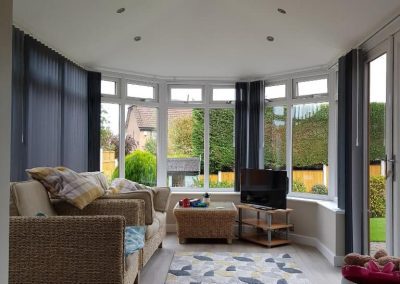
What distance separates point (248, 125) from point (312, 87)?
1092mm

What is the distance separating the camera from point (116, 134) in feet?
18.0

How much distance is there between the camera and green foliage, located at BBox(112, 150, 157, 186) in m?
5.65

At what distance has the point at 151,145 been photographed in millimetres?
5816

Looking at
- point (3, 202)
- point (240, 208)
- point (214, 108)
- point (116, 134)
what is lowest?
point (240, 208)

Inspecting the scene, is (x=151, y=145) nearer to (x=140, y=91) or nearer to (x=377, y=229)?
(x=140, y=91)

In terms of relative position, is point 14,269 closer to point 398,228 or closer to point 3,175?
point 3,175

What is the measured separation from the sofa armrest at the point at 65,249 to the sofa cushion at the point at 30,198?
35 cm

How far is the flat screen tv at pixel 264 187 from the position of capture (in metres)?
4.79

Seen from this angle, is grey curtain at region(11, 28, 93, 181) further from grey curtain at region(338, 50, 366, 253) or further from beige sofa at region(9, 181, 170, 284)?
grey curtain at region(338, 50, 366, 253)

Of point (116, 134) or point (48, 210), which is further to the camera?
point (116, 134)

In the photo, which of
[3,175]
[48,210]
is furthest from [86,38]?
[3,175]

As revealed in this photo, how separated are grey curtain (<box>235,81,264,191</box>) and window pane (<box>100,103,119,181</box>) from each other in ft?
6.10

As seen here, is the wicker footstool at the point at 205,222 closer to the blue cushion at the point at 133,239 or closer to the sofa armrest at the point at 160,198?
the sofa armrest at the point at 160,198

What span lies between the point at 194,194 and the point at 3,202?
15.8ft
